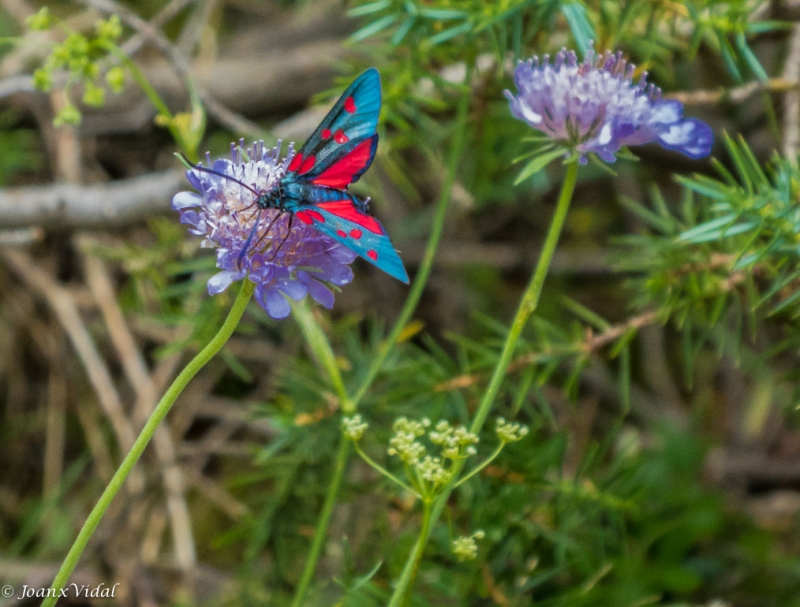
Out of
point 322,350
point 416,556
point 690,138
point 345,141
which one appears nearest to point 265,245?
point 345,141

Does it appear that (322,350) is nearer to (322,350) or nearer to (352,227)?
(322,350)

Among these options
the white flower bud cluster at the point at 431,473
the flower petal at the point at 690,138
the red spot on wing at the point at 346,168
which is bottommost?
the white flower bud cluster at the point at 431,473

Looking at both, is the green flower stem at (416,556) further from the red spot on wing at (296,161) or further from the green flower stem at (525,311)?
the red spot on wing at (296,161)

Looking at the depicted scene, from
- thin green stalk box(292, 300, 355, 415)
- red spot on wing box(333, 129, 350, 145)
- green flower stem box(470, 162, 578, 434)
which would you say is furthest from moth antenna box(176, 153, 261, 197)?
green flower stem box(470, 162, 578, 434)

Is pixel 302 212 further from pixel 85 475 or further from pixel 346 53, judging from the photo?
pixel 85 475

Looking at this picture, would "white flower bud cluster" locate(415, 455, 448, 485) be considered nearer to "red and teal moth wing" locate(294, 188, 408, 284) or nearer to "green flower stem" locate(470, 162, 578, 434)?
"green flower stem" locate(470, 162, 578, 434)

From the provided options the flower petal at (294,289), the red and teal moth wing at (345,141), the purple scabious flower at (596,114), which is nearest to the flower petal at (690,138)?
the purple scabious flower at (596,114)

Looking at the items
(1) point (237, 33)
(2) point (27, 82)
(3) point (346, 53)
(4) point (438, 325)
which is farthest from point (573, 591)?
(1) point (237, 33)
